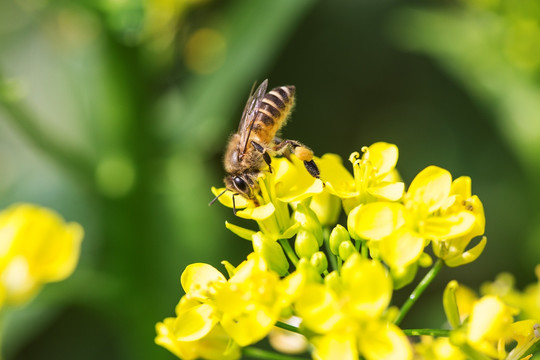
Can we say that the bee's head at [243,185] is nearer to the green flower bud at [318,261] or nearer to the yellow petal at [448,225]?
the green flower bud at [318,261]

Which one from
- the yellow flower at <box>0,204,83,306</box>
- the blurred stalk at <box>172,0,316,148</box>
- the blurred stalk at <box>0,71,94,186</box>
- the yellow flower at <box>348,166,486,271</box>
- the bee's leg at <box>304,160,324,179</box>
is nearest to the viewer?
the yellow flower at <box>348,166,486,271</box>

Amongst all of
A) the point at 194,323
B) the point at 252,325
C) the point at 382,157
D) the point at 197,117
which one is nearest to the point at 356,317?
the point at 252,325

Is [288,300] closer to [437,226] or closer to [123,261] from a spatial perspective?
[437,226]

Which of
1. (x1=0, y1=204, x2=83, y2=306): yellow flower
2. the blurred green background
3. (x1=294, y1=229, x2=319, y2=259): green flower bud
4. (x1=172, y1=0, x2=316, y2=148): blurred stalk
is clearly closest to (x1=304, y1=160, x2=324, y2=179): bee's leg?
(x1=294, y1=229, x2=319, y2=259): green flower bud

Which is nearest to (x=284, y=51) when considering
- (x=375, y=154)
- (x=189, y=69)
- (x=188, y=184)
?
(x=189, y=69)

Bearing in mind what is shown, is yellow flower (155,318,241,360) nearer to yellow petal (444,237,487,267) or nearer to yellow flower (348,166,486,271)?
yellow flower (348,166,486,271)

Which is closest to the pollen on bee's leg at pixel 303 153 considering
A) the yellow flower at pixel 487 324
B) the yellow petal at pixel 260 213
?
the yellow petal at pixel 260 213
